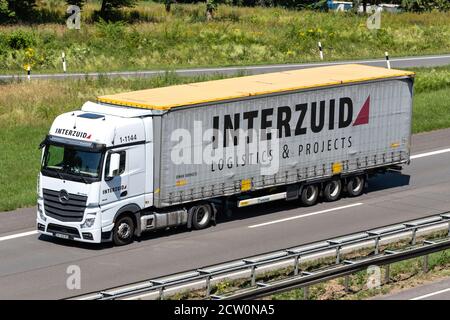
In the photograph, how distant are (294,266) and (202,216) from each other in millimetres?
6166

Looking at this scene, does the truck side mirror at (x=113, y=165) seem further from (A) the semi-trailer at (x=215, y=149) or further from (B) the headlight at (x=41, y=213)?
(B) the headlight at (x=41, y=213)

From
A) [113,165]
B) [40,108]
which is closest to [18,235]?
[113,165]

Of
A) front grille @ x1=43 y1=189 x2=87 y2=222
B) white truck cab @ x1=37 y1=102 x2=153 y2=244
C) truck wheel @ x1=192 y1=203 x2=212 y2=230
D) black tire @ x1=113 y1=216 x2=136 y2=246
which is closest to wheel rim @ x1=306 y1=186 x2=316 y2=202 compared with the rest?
truck wheel @ x1=192 y1=203 x2=212 y2=230

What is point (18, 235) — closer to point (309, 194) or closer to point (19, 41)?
point (309, 194)

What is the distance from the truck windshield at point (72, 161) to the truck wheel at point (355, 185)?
8.33 m

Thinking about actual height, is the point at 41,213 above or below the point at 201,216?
above

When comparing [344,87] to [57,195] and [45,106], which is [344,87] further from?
[45,106]

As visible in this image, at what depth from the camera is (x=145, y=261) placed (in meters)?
24.2

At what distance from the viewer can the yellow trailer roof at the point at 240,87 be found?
2630 centimetres

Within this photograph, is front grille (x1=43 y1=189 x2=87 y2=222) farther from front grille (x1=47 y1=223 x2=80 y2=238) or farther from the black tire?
the black tire

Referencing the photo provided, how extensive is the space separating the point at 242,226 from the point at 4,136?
12.0m

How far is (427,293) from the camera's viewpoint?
21000 mm

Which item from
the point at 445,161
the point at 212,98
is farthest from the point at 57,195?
the point at 445,161

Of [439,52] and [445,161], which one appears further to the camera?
[439,52]
